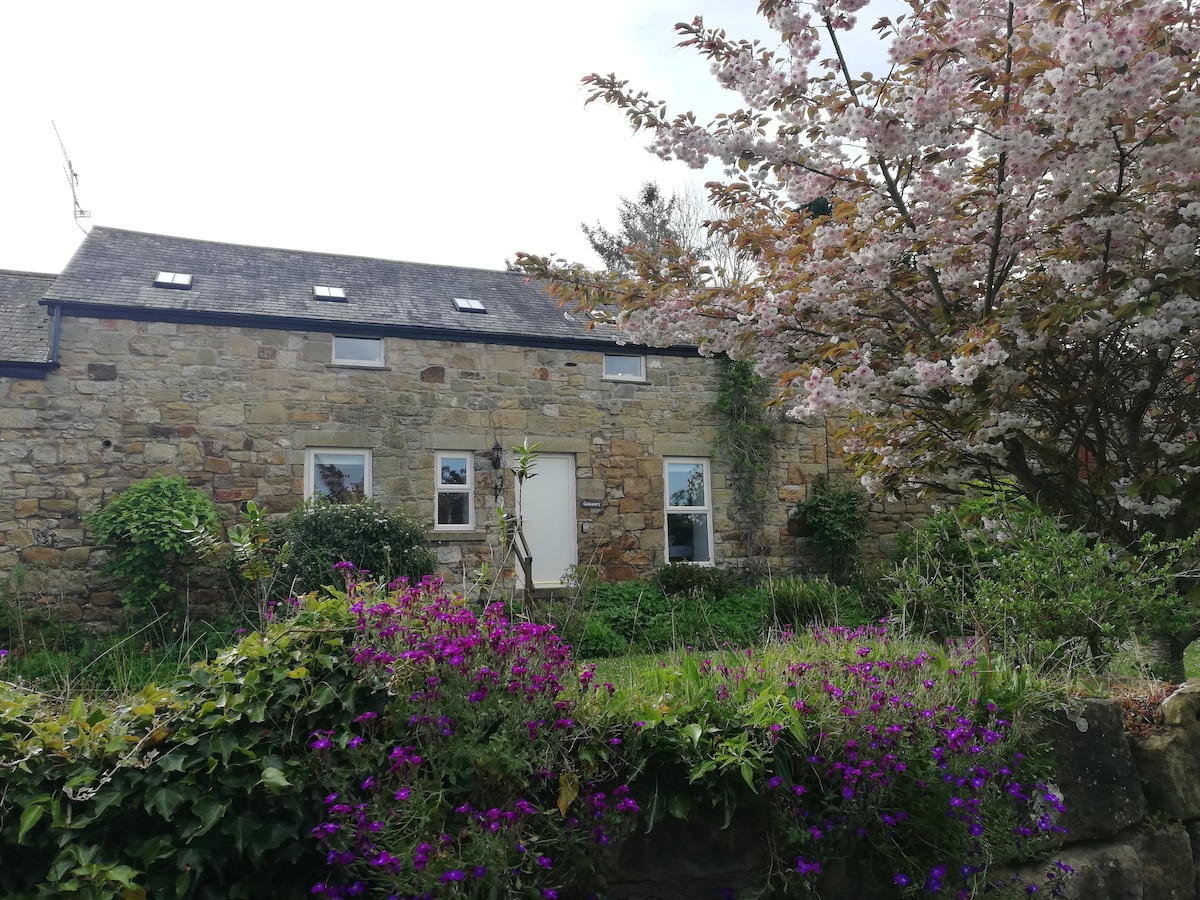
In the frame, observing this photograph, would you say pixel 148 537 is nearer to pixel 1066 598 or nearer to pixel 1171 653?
pixel 1066 598

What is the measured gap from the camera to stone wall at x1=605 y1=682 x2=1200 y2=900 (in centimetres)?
259

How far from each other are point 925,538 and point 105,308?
28.6 ft

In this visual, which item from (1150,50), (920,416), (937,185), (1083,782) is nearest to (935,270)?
(937,185)

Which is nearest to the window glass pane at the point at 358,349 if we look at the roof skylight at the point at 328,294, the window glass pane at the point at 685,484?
the roof skylight at the point at 328,294

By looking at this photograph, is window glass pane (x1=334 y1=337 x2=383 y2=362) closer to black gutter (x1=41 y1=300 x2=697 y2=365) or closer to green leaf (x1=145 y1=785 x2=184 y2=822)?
black gutter (x1=41 y1=300 x2=697 y2=365)

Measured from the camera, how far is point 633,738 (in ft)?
8.46

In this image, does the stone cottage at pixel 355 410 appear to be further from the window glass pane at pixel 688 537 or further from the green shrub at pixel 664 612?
the green shrub at pixel 664 612

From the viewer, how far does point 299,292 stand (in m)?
10.4

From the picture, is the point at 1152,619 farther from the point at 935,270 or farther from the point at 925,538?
the point at 935,270

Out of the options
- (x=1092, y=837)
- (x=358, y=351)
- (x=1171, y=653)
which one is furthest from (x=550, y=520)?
(x=1092, y=837)

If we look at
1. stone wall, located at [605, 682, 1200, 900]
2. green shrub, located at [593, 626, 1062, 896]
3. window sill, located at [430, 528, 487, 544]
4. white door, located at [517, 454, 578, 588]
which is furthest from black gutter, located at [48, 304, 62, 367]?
stone wall, located at [605, 682, 1200, 900]

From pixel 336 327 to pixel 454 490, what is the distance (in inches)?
95.5

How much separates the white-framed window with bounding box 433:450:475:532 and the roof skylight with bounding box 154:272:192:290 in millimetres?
3695

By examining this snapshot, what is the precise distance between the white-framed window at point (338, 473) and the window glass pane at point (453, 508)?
88 cm
